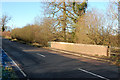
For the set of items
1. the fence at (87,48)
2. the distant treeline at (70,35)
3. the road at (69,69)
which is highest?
the distant treeline at (70,35)

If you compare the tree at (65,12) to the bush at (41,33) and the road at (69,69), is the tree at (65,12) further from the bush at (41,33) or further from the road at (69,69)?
the road at (69,69)

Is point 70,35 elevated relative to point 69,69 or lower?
elevated

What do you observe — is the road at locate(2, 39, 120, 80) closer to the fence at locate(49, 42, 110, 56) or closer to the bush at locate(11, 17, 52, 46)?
the fence at locate(49, 42, 110, 56)

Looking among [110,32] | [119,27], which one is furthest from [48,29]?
[119,27]

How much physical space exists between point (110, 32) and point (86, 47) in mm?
3870

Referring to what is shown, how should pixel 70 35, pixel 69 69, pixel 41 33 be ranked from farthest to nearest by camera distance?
pixel 41 33
pixel 70 35
pixel 69 69

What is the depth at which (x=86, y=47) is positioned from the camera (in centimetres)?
1720

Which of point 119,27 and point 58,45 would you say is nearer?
point 119,27

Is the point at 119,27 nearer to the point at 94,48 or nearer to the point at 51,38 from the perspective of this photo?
the point at 94,48

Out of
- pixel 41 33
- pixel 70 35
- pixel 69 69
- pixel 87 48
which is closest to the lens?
pixel 69 69

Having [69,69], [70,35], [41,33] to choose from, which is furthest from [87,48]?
[41,33]

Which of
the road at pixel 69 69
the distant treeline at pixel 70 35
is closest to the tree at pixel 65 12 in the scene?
the distant treeline at pixel 70 35

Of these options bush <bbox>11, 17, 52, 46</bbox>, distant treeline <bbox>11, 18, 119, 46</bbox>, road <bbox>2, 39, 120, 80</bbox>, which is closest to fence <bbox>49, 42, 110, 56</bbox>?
distant treeline <bbox>11, 18, 119, 46</bbox>

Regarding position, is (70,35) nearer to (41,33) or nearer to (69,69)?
(41,33)
